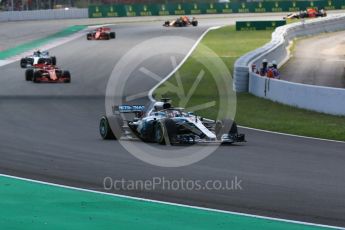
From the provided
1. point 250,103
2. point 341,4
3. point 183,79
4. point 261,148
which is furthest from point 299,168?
point 341,4

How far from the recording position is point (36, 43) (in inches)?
2301

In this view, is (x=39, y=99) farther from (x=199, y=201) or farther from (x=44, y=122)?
(x=199, y=201)

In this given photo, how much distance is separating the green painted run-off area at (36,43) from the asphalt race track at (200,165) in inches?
980

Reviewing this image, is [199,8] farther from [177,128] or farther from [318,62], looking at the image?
[177,128]

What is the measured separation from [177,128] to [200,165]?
246 cm

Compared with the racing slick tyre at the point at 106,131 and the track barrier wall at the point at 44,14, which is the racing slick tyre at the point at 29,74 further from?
the track barrier wall at the point at 44,14

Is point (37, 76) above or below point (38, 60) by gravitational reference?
below

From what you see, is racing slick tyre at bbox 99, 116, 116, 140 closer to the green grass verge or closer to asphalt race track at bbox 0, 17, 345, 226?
asphalt race track at bbox 0, 17, 345, 226

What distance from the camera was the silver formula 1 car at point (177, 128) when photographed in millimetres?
16562

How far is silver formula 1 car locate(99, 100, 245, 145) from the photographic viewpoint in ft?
54.3

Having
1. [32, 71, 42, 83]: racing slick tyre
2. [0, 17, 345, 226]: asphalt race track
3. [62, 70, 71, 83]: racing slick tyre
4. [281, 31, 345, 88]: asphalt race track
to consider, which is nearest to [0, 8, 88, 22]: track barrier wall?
[281, 31, 345, 88]: asphalt race track

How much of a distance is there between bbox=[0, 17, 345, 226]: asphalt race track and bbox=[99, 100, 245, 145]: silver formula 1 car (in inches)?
14.5

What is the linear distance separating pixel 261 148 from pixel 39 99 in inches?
551

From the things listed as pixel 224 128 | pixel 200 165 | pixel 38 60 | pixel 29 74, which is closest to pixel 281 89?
pixel 224 128
